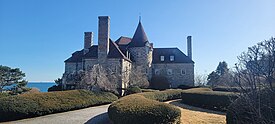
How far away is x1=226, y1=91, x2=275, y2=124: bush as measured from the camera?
146 inches

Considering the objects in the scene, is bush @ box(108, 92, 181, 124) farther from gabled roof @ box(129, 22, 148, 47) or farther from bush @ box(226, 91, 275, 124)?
gabled roof @ box(129, 22, 148, 47)

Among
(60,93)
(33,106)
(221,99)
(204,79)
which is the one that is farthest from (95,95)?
(204,79)

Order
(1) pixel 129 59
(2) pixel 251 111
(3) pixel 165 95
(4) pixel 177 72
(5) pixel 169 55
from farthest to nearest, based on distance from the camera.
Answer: (5) pixel 169 55, (4) pixel 177 72, (1) pixel 129 59, (3) pixel 165 95, (2) pixel 251 111

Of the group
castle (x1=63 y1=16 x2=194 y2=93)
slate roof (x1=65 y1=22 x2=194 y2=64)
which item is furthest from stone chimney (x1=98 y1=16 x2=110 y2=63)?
slate roof (x1=65 y1=22 x2=194 y2=64)

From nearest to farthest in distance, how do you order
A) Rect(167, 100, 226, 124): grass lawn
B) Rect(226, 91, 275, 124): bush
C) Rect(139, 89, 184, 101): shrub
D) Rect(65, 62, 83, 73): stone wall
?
Rect(226, 91, 275, 124): bush, Rect(167, 100, 226, 124): grass lawn, Rect(139, 89, 184, 101): shrub, Rect(65, 62, 83, 73): stone wall

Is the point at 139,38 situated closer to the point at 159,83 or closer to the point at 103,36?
the point at 103,36

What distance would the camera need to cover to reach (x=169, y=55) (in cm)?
3678

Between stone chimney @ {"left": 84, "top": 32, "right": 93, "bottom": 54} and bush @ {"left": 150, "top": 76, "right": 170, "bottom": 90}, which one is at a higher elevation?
stone chimney @ {"left": 84, "top": 32, "right": 93, "bottom": 54}

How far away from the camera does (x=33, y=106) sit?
38.8ft

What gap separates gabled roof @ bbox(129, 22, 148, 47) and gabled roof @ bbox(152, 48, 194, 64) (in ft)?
16.7

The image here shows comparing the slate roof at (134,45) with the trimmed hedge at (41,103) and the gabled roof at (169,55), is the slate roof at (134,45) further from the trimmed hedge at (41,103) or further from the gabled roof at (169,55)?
the trimmed hedge at (41,103)

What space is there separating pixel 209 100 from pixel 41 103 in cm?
1163

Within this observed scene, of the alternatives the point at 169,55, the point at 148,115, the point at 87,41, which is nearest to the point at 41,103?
the point at 148,115

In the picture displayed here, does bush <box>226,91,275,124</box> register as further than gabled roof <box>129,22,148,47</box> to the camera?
No
